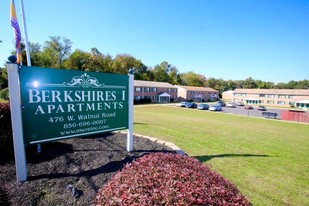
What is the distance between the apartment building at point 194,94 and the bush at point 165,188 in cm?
5545

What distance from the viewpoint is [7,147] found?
15.0 feet

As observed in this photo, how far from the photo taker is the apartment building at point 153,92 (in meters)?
43.6

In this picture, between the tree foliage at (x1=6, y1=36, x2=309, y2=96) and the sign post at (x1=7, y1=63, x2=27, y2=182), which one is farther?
the tree foliage at (x1=6, y1=36, x2=309, y2=96)

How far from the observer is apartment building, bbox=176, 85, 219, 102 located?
187 feet

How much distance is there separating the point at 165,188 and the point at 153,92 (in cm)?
4613

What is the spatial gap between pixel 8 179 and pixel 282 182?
6.24 meters

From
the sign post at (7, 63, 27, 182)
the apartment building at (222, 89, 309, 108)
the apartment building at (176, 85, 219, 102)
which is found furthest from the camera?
the apartment building at (176, 85, 219, 102)

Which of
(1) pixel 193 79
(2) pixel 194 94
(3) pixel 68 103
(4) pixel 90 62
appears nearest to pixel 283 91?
(2) pixel 194 94

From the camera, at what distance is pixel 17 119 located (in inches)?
126

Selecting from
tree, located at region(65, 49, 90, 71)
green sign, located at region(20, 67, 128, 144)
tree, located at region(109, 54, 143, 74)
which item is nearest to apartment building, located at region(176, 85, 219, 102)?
tree, located at region(109, 54, 143, 74)

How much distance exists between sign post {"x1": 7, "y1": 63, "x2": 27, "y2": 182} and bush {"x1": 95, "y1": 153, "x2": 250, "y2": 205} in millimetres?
2345

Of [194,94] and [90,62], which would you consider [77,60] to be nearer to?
[90,62]

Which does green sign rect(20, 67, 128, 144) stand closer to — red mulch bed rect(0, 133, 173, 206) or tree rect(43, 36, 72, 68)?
red mulch bed rect(0, 133, 173, 206)

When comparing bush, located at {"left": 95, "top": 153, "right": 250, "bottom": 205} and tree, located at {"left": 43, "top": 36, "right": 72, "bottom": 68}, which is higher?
tree, located at {"left": 43, "top": 36, "right": 72, "bottom": 68}
